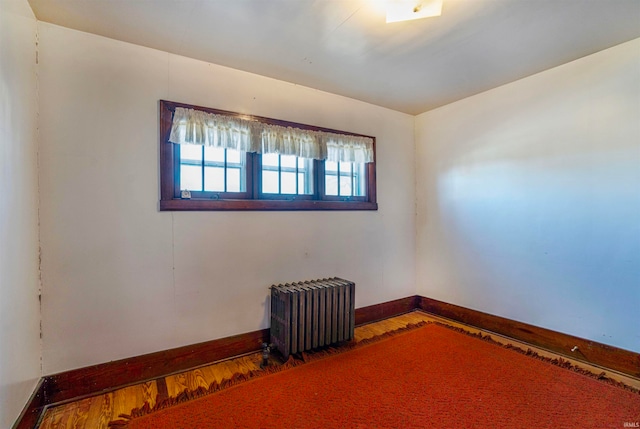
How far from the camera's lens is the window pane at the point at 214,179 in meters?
2.50

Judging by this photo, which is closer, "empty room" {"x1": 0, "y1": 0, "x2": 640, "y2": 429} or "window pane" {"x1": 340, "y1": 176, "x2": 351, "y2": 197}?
"empty room" {"x1": 0, "y1": 0, "x2": 640, "y2": 429}

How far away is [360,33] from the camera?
2064 mm

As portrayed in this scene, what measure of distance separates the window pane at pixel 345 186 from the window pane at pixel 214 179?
51.2 inches

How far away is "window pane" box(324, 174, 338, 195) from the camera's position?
317 cm

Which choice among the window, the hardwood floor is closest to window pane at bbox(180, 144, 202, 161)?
the window

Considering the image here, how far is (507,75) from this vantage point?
2.73 m

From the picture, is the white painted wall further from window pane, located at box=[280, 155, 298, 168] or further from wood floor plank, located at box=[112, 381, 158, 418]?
wood floor plank, located at box=[112, 381, 158, 418]

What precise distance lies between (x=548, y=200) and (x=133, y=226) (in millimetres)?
3406

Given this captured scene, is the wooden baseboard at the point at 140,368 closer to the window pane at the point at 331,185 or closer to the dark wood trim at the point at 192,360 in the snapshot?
the dark wood trim at the point at 192,360

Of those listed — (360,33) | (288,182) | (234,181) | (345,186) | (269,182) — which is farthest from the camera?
(345,186)

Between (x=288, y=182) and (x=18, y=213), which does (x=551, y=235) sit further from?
(x=18, y=213)

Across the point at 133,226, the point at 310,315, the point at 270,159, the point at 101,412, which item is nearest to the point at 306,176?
the point at 270,159

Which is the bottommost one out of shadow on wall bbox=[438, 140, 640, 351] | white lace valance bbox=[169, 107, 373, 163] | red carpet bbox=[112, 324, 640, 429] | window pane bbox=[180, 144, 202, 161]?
red carpet bbox=[112, 324, 640, 429]

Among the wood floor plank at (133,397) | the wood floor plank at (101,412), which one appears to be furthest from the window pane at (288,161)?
the wood floor plank at (101,412)
